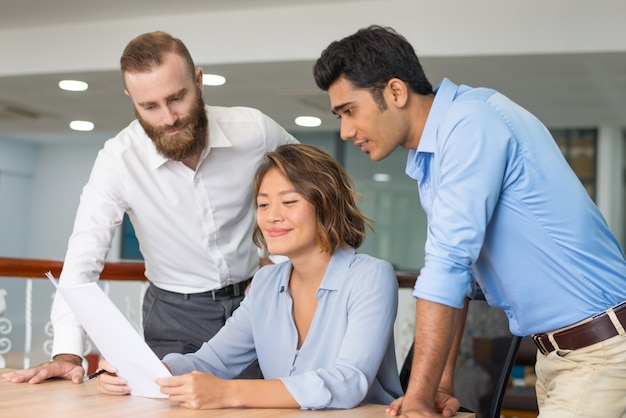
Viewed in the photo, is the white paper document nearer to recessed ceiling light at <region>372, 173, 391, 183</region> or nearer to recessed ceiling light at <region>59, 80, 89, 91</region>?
recessed ceiling light at <region>59, 80, 89, 91</region>

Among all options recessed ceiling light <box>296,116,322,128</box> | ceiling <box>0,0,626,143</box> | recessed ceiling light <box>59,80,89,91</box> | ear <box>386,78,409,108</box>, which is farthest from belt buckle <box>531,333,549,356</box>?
recessed ceiling light <box>296,116,322,128</box>

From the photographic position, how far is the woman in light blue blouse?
1.88 meters

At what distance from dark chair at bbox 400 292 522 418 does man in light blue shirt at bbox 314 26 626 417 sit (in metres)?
0.30

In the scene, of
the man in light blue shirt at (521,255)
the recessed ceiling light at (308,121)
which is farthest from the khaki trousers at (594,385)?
the recessed ceiling light at (308,121)

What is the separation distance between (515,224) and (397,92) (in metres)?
0.39

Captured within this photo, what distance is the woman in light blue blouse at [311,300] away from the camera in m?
1.88

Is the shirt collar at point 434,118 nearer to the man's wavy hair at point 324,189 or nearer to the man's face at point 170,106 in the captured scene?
the man's wavy hair at point 324,189

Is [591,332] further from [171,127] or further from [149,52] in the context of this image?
[149,52]

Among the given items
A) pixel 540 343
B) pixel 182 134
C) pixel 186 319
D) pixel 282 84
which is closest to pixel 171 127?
pixel 182 134

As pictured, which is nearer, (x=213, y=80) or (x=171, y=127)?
(x=171, y=127)

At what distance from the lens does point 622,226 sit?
9.58 metres

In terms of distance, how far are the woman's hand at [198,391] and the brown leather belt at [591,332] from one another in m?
0.70

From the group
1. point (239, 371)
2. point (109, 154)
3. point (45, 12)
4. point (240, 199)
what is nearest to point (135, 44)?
point (109, 154)

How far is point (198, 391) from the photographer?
1674mm
